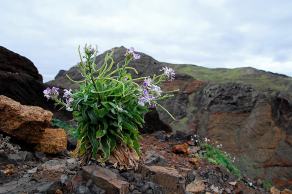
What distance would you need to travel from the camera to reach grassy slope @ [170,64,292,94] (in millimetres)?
17703

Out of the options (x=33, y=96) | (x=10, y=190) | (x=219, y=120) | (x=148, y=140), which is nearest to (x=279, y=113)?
(x=219, y=120)

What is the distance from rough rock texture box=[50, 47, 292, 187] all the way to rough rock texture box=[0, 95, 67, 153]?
13.9 feet

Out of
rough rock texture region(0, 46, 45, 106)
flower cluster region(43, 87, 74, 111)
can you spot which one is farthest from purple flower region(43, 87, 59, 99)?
rough rock texture region(0, 46, 45, 106)

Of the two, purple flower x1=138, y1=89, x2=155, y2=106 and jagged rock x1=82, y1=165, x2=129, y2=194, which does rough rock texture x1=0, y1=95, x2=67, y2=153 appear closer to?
jagged rock x1=82, y1=165, x2=129, y2=194

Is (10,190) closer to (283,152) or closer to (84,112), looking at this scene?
(84,112)

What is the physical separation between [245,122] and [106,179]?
893cm

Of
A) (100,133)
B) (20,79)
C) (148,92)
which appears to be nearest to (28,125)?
(20,79)

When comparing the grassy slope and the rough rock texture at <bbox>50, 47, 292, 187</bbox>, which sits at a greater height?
the grassy slope

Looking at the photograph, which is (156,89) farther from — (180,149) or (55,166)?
(180,149)

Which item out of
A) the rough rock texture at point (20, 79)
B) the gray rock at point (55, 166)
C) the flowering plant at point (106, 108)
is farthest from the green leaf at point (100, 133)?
the rough rock texture at point (20, 79)

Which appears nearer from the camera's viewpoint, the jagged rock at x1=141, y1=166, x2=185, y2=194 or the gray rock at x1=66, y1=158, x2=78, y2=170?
the jagged rock at x1=141, y1=166, x2=185, y2=194

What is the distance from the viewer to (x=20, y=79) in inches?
488

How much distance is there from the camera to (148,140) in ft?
41.9

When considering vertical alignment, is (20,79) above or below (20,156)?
above
